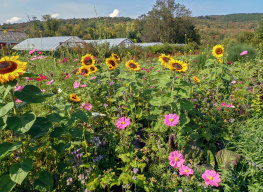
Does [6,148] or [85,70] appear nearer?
[6,148]

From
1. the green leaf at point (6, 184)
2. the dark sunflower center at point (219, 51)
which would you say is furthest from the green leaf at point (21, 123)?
the dark sunflower center at point (219, 51)

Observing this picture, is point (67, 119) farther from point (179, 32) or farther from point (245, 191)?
point (179, 32)

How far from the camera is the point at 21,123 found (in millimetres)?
1087

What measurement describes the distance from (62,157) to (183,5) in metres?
33.5

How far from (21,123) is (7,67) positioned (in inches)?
14.3

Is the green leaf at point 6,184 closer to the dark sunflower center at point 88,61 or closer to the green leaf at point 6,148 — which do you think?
the green leaf at point 6,148

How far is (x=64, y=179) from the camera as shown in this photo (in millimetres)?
1475

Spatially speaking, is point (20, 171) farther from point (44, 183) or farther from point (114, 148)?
point (114, 148)

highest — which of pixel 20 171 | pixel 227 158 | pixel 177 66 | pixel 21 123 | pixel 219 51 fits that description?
pixel 219 51

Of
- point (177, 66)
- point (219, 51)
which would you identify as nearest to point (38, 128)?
point (177, 66)

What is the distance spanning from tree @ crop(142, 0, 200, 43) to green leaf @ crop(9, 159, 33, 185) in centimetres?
2953

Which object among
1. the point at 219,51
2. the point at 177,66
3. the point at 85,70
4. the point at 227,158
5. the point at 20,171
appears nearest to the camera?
the point at 20,171

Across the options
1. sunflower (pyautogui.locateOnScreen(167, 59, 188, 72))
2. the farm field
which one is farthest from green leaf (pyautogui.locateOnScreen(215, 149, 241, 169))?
sunflower (pyautogui.locateOnScreen(167, 59, 188, 72))

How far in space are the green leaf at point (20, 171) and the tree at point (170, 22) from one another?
2953cm
